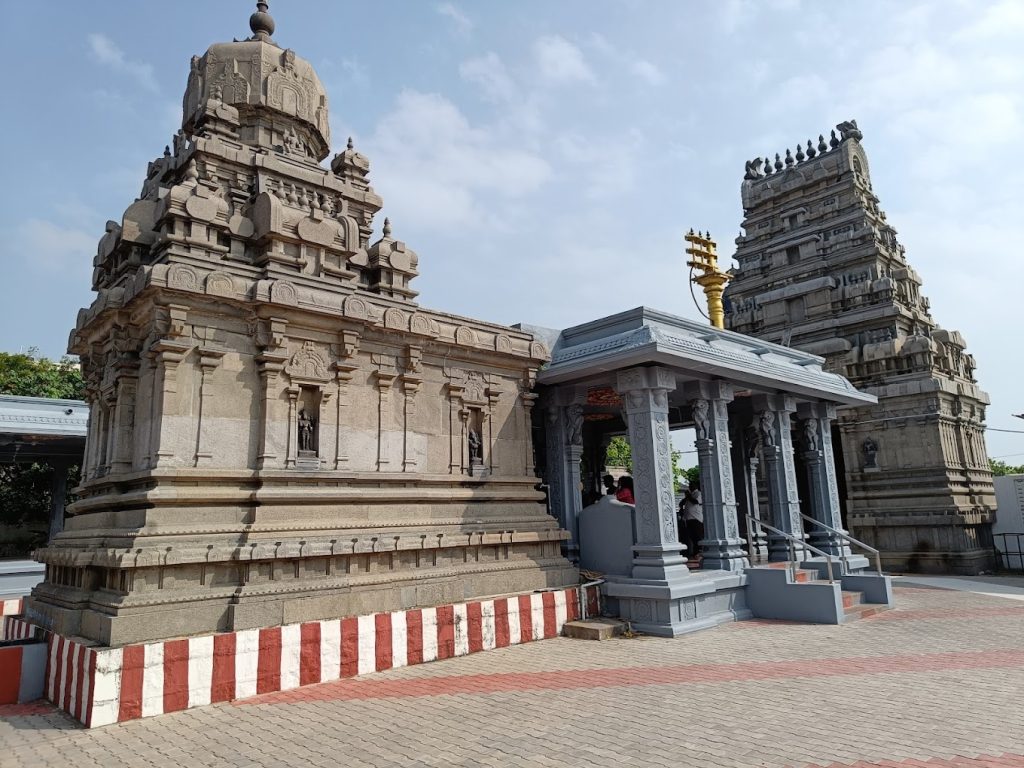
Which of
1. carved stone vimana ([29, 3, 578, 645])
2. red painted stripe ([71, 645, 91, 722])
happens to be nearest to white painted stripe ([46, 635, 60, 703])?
carved stone vimana ([29, 3, 578, 645])

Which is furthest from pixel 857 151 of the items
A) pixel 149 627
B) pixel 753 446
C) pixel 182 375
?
pixel 149 627

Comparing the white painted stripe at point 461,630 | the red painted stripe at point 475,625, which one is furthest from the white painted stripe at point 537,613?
the white painted stripe at point 461,630

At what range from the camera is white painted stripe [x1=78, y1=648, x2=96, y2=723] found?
665 centimetres

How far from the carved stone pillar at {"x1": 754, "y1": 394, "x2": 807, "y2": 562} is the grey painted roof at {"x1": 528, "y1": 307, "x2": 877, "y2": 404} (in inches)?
17.1

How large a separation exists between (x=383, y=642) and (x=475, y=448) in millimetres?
3920

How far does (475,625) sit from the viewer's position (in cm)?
960

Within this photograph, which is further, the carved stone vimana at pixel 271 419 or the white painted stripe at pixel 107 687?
the carved stone vimana at pixel 271 419

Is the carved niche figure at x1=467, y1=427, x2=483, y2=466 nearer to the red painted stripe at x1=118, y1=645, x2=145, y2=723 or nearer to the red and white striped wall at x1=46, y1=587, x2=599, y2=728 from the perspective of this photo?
the red and white striped wall at x1=46, y1=587, x2=599, y2=728

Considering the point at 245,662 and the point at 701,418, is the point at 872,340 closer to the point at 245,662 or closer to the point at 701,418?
the point at 701,418

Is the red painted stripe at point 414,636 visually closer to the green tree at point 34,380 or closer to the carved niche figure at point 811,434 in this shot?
the carved niche figure at point 811,434

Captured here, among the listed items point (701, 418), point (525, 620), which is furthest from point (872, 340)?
point (525, 620)

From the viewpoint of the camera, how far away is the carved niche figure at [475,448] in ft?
38.3

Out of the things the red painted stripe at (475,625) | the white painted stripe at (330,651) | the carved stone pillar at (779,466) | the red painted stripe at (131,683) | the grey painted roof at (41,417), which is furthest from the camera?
the grey painted roof at (41,417)

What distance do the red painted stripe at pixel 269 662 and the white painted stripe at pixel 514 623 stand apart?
3455 mm
